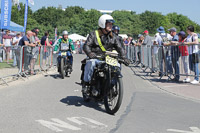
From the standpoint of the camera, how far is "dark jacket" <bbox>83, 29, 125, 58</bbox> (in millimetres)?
6934

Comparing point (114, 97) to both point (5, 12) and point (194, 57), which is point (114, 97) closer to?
point (194, 57)

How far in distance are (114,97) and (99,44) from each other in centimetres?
117

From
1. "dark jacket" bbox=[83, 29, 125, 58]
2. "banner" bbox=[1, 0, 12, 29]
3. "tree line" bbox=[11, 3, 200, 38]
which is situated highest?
"tree line" bbox=[11, 3, 200, 38]

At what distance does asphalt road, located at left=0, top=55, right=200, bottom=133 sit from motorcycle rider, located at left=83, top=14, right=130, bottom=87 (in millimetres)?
808

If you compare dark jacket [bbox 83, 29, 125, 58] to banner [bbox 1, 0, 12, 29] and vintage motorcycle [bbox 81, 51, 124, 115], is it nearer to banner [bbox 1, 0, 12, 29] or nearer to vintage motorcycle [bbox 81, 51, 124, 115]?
vintage motorcycle [bbox 81, 51, 124, 115]

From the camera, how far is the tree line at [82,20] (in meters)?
93.7

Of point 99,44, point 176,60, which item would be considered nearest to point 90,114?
point 99,44

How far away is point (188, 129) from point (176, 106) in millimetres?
2224

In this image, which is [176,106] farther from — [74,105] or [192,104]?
[74,105]

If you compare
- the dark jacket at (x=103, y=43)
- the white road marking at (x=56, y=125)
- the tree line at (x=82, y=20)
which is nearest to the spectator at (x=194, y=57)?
the dark jacket at (x=103, y=43)

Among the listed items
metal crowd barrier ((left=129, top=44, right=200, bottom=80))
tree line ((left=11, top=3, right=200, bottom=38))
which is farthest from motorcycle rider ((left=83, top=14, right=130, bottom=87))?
tree line ((left=11, top=3, right=200, bottom=38))

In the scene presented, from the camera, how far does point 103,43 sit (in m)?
7.04

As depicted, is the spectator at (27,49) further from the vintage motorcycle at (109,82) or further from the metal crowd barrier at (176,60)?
the vintage motorcycle at (109,82)

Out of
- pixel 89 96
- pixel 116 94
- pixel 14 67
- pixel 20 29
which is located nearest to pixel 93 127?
pixel 116 94
